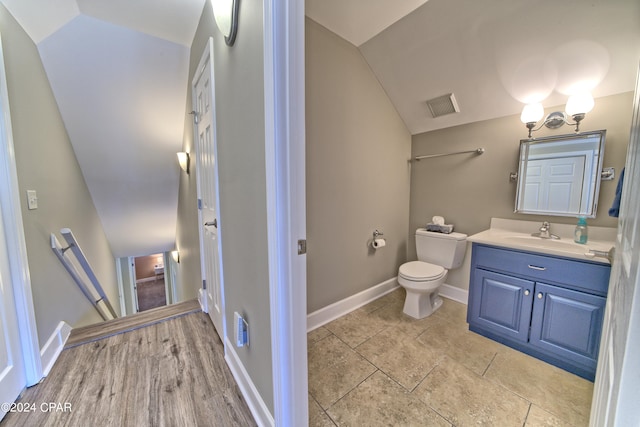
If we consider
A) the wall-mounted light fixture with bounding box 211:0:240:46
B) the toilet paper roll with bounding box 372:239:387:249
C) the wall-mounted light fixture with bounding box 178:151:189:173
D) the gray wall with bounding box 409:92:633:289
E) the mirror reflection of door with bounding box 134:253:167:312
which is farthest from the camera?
the mirror reflection of door with bounding box 134:253:167:312

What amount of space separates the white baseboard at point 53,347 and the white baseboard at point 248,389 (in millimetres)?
1084

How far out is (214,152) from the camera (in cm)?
148

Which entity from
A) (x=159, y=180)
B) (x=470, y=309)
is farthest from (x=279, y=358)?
(x=159, y=180)

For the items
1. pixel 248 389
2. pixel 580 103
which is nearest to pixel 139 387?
pixel 248 389

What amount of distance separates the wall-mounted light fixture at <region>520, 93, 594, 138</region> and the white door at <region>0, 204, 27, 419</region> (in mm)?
3427

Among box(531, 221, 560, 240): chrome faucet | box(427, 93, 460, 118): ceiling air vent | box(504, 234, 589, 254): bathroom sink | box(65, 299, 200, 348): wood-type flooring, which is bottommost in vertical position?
box(65, 299, 200, 348): wood-type flooring

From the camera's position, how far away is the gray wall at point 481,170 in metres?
1.53

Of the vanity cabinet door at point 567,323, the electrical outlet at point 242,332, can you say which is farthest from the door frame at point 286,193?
the vanity cabinet door at point 567,323

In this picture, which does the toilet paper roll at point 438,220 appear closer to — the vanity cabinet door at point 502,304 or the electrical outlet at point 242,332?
the vanity cabinet door at point 502,304

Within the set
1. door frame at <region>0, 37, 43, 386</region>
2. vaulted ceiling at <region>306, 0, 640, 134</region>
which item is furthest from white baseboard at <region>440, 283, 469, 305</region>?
door frame at <region>0, 37, 43, 386</region>

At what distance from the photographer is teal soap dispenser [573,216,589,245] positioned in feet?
5.18

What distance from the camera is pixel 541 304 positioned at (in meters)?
1.50

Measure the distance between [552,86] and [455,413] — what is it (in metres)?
2.21

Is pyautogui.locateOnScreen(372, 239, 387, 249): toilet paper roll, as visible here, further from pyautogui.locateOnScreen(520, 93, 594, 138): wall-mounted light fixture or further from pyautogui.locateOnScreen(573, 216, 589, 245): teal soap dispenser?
pyautogui.locateOnScreen(520, 93, 594, 138): wall-mounted light fixture
